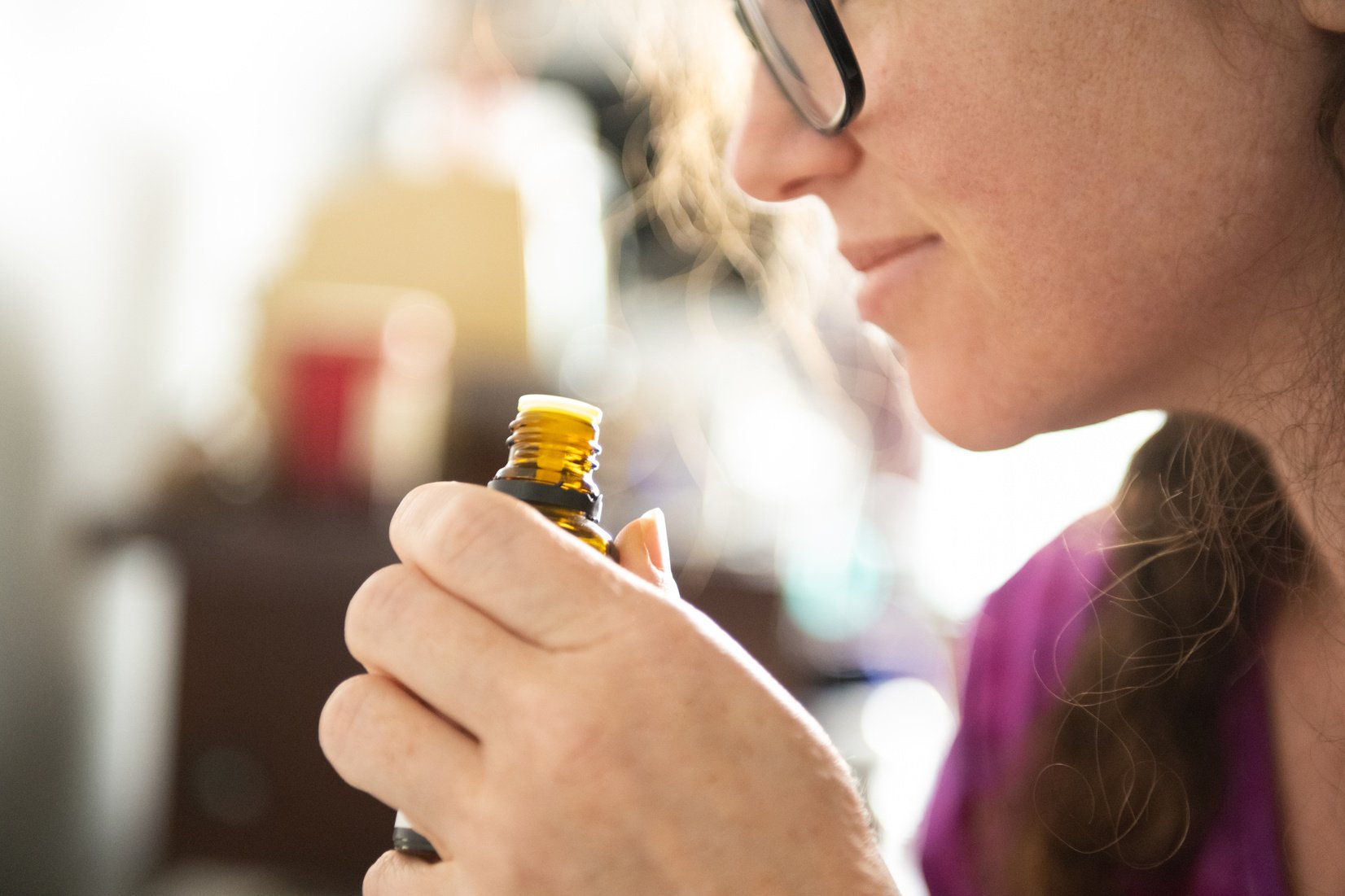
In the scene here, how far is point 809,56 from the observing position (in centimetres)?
62

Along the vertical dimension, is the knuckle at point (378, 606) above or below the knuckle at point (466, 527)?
below

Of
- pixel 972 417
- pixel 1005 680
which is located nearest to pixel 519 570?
pixel 972 417

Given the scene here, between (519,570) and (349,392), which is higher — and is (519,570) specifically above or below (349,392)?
above

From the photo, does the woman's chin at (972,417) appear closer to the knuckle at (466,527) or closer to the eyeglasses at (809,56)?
the eyeglasses at (809,56)

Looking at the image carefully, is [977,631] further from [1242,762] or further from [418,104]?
[418,104]

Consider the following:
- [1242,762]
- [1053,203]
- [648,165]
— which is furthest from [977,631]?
[648,165]

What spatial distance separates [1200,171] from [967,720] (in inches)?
20.0

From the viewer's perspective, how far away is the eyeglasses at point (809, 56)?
57 centimetres

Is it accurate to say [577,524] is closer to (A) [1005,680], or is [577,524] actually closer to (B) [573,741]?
(B) [573,741]

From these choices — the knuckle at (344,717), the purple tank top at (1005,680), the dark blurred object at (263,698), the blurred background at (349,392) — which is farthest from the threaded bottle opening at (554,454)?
the dark blurred object at (263,698)

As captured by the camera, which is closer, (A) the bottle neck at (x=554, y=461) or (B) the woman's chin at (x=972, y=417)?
(A) the bottle neck at (x=554, y=461)

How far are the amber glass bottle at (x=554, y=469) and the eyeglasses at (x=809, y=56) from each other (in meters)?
0.26

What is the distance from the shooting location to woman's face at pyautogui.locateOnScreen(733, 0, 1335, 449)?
20.1 inches

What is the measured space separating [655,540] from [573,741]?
122mm
